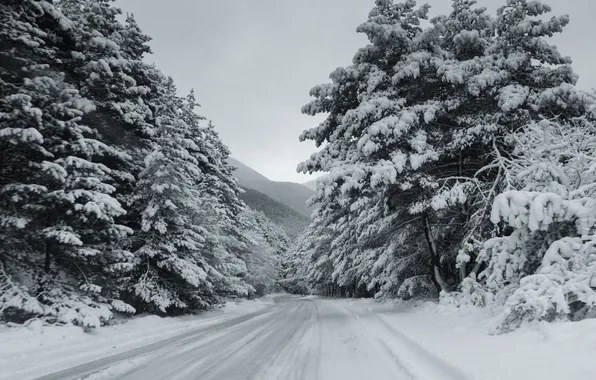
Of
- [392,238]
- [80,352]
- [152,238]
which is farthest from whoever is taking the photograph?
[392,238]

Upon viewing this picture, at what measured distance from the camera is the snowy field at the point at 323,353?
15.0 feet

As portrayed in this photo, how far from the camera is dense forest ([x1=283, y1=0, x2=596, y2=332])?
750 cm

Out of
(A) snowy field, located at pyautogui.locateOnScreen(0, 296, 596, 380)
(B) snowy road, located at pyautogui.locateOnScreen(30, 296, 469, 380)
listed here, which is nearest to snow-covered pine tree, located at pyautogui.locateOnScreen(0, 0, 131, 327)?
(A) snowy field, located at pyautogui.locateOnScreen(0, 296, 596, 380)

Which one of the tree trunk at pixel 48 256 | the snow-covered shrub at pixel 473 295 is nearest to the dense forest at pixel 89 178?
the tree trunk at pixel 48 256

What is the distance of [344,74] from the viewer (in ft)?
40.6

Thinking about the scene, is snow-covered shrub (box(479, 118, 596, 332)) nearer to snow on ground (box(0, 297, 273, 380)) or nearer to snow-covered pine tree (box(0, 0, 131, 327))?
snow on ground (box(0, 297, 273, 380))

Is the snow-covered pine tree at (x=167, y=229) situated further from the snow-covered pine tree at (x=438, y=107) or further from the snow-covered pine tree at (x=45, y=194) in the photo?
the snow-covered pine tree at (x=438, y=107)

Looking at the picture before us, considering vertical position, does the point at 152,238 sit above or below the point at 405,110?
below

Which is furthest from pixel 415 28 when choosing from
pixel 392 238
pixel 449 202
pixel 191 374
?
pixel 191 374

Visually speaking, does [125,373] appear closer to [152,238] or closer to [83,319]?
[83,319]

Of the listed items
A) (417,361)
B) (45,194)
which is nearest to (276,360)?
(417,361)

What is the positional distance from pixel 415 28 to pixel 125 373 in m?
13.2

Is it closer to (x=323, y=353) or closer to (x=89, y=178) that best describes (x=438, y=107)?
(x=323, y=353)

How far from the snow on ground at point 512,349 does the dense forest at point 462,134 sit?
0.77m
